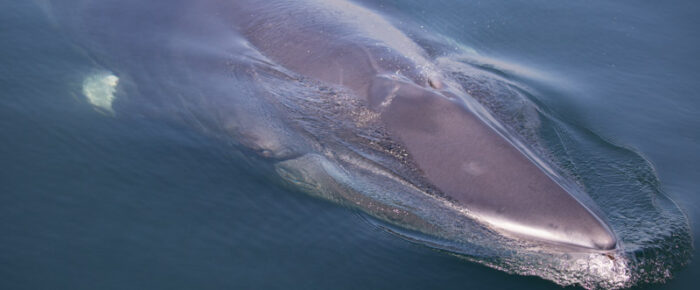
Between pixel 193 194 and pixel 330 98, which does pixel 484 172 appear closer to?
pixel 330 98

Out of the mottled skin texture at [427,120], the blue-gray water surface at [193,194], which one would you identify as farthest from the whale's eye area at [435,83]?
the blue-gray water surface at [193,194]

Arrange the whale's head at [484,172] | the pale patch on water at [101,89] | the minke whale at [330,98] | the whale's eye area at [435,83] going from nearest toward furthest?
the whale's head at [484,172] < the minke whale at [330,98] < the whale's eye area at [435,83] < the pale patch on water at [101,89]

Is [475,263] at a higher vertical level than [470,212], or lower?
lower

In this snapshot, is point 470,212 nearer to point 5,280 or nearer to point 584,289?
point 584,289

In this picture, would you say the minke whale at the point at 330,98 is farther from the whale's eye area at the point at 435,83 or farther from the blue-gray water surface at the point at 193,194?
the blue-gray water surface at the point at 193,194

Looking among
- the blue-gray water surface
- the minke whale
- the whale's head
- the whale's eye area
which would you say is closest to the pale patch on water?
the minke whale

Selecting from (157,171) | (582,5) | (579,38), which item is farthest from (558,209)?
(582,5)
